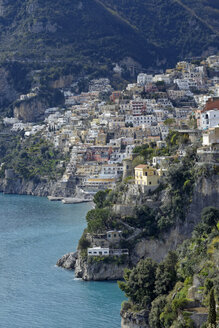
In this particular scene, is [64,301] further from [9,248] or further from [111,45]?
[111,45]

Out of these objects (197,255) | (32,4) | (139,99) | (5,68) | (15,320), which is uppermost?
(32,4)

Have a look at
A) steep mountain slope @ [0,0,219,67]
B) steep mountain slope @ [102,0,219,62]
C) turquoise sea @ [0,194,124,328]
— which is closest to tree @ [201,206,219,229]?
turquoise sea @ [0,194,124,328]

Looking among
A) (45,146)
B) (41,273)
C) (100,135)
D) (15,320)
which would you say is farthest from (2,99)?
(15,320)

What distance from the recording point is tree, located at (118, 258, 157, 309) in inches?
1524

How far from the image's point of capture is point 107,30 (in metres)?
138

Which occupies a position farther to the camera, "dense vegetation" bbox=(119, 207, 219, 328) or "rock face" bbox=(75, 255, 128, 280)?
"rock face" bbox=(75, 255, 128, 280)

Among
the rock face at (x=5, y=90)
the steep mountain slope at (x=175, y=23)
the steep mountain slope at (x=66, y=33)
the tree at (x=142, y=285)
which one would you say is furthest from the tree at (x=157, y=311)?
the steep mountain slope at (x=175, y=23)

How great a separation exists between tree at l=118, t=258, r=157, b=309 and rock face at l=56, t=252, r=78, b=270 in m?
9.69

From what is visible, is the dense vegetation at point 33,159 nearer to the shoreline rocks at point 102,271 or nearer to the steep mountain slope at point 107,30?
the steep mountain slope at point 107,30

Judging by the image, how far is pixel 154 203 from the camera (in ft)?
163

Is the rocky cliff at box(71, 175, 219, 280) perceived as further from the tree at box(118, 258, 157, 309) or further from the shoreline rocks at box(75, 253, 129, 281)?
the tree at box(118, 258, 157, 309)

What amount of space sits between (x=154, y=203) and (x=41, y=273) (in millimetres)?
7790

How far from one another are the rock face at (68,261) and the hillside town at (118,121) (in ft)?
42.6

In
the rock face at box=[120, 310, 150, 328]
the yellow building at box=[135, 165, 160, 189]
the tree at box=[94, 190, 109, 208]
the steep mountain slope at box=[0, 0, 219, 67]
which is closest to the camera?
the rock face at box=[120, 310, 150, 328]
